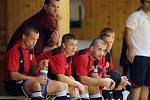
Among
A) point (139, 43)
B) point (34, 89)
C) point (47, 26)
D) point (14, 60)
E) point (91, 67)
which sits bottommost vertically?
point (34, 89)

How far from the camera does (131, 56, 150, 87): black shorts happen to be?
899 centimetres

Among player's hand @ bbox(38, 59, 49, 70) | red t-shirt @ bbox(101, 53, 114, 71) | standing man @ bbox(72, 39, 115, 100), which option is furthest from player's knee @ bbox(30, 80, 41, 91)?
red t-shirt @ bbox(101, 53, 114, 71)

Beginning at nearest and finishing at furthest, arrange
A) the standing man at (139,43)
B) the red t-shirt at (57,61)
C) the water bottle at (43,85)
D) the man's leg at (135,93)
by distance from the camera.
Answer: the water bottle at (43,85) → the red t-shirt at (57,61) → the standing man at (139,43) → the man's leg at (135,93)

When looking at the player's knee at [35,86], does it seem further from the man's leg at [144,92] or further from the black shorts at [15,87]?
the man's leg at [144,92]

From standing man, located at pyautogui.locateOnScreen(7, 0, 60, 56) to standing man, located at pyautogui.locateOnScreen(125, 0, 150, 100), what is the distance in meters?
1.13

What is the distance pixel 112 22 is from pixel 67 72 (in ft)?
17.3

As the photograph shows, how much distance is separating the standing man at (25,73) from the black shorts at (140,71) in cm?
177

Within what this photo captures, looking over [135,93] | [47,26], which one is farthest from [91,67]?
[135,93]

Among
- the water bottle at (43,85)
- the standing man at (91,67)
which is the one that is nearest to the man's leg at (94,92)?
the standing man at (91,67)

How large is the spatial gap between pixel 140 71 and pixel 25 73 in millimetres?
2030

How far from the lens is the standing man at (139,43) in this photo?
898 cm

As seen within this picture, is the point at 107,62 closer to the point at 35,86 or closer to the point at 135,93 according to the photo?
the point at 135,93

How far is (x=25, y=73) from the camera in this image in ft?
25.3

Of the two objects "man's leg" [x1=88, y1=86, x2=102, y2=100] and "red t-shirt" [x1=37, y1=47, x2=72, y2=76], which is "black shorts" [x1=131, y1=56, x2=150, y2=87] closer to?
"man's leg" [x1=88, y1=86, x2=102, y2=100]
